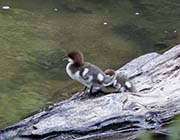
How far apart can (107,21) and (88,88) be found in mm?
4218

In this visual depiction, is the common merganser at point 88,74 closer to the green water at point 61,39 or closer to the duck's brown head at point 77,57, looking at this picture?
the duck's brown head at point 77,57

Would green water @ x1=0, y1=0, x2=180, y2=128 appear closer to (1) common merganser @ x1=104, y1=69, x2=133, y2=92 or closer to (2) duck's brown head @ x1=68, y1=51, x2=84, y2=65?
(2) duck's brown head @ x1=68, y1=51, x2=84, y2=65

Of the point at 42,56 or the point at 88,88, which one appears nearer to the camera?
the point at 88,88

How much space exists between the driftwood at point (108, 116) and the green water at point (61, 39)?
0.63m

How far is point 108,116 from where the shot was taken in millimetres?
4867

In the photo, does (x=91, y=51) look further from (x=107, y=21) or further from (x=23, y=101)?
(x=23, y=101)

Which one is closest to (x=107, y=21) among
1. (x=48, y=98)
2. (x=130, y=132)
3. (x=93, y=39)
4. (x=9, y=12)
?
(x=93, y=39)

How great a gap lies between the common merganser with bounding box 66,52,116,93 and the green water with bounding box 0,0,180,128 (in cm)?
81

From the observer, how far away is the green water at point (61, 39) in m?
6.45

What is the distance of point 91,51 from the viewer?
8.10m

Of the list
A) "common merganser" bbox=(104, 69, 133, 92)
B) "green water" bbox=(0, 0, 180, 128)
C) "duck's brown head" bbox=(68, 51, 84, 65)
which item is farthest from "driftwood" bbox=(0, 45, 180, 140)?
"green water" bbox=(0, 0, 180, 128)

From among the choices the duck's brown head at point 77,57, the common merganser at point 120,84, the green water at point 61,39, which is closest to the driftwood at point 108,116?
the common merganser at point 120,84

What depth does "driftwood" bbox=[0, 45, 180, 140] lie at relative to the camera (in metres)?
4.78

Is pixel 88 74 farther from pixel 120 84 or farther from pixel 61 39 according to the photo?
pixel 61 39
